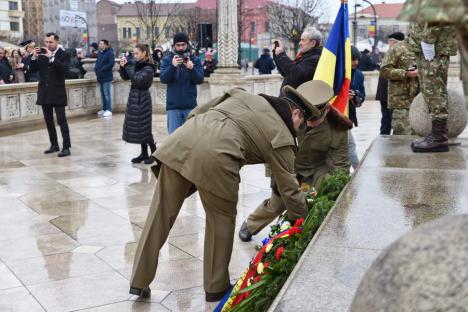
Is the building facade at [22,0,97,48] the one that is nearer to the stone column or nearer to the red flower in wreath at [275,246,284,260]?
the stone column

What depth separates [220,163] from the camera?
4.30 m

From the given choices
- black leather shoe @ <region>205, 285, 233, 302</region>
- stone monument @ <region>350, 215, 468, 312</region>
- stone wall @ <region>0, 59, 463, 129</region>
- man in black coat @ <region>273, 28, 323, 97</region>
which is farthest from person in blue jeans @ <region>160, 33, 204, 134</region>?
stone monument @ <region>350, 215, 468, 312</region>

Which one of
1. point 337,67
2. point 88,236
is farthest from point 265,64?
point 88,236

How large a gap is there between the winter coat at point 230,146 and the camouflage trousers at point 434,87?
2.80 metres

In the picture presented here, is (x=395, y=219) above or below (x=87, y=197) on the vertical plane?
above

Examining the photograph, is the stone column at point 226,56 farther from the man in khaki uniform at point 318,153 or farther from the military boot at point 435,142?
the man in khaki uniform at point 318,153

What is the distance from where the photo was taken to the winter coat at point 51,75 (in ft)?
37.0

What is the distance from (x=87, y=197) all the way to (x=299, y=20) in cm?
4379

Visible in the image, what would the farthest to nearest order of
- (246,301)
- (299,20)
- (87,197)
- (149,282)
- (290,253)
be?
(299,20) → (87,197) → (149,282) → (290,253) → (246,301)

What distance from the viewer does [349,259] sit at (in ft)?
11.7

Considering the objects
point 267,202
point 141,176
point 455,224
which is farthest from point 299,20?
point 455,224

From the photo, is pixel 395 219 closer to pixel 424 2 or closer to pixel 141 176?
pixel 424 2

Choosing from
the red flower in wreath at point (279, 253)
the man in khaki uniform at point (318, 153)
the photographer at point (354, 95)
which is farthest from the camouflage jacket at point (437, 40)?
the red flower in wreath at point (279, 253)

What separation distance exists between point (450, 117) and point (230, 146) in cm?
388
